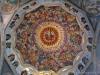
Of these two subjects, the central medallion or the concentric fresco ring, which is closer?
the concentric fresco ring

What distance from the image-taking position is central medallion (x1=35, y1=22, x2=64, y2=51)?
1468 cm

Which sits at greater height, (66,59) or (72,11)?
(72,11)

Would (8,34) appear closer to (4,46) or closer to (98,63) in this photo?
(4,46)

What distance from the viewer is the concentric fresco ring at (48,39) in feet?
46.6

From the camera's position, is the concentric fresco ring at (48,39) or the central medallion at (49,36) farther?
the central medallion at (49,36)

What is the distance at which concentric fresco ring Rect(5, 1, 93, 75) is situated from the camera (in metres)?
14.2

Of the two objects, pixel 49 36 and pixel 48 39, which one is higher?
pixel 49 36

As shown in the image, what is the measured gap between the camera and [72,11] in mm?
14164

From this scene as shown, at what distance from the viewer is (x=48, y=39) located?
14758mm

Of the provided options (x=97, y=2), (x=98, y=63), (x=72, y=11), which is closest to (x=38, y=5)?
(x=72, y=11)

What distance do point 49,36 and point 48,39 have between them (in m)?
0.14

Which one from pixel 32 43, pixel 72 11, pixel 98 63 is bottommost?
pixel 98 63

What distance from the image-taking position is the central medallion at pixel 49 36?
1468 cm

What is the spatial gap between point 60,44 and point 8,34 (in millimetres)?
2228
